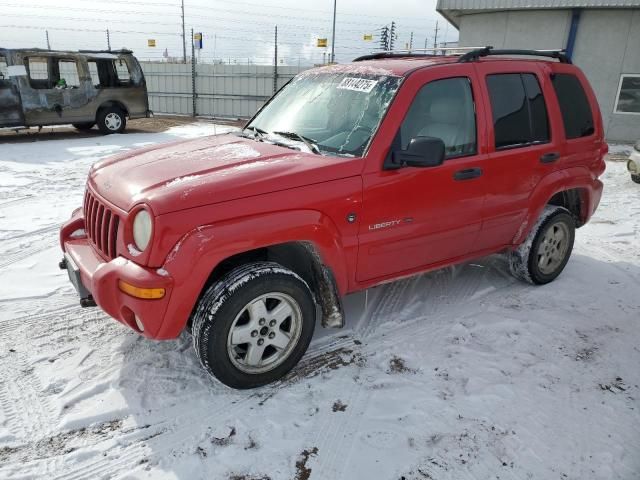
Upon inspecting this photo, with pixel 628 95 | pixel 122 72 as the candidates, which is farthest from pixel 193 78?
pixel 628 95

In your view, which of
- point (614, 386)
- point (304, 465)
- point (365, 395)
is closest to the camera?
point (304, 465)

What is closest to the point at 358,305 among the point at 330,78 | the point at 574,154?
the point at 330,78

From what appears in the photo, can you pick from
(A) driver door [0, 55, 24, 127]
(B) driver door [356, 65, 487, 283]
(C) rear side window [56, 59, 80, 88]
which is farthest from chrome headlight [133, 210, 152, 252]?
(C) rear side window [56, 59, 80, 88]

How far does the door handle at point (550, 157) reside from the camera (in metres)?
4.08

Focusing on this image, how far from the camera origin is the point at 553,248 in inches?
181

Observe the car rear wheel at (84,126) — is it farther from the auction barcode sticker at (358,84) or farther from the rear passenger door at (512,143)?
the rear passenger door at (512,143)

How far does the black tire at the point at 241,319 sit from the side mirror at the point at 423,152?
1.01 meters

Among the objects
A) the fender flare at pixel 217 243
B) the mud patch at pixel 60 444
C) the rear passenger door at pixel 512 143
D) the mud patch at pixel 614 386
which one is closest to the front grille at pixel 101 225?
the fender flare at pixel 217 243

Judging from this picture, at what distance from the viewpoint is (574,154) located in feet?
14.3

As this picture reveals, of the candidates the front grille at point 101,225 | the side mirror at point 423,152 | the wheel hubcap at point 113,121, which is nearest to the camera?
the front grille at point 101,225

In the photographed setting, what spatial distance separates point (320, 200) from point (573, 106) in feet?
9.14

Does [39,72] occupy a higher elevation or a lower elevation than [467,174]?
higher

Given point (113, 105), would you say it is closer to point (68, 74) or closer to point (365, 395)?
point (68, 74)

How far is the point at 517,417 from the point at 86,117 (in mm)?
12694
